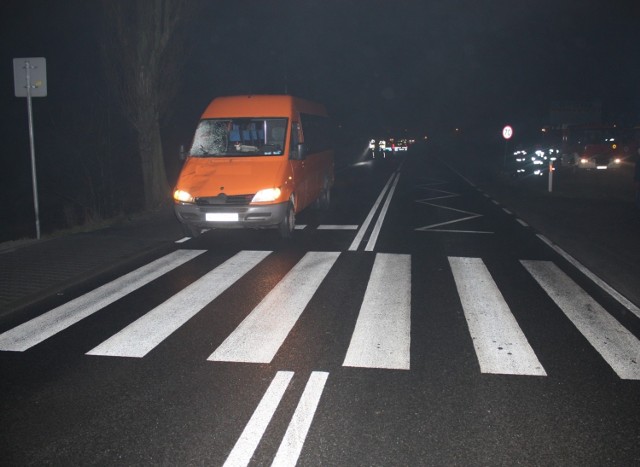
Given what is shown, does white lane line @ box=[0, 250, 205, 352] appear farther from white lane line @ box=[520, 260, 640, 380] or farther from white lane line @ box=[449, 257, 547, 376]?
white lane line @ box=[520, 260, 640, 380]

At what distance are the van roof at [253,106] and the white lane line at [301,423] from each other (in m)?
8.32

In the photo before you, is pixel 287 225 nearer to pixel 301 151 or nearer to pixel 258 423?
pixel 301 151

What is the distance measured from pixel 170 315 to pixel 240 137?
244 inches

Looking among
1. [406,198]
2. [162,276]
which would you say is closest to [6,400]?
[162,276]

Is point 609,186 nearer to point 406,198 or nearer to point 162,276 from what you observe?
point 406,198

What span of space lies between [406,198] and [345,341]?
590 inches

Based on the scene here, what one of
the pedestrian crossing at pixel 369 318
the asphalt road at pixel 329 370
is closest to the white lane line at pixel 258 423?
the asphalt road at pixel 329 370

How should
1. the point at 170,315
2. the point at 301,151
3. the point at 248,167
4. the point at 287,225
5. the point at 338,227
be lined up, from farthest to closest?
the point at 338,227, the point at 301,151, the point at 287,225, the point at 248,167, the point at 170,315

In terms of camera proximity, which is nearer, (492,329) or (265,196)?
(492,329)

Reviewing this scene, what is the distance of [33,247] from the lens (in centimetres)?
1034

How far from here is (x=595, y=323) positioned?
6000mm

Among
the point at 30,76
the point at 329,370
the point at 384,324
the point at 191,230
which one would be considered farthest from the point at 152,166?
the point at 329,370

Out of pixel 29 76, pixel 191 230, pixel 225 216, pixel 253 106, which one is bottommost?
pixel 191 230

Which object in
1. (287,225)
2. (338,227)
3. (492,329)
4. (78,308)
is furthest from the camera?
(338,227)
